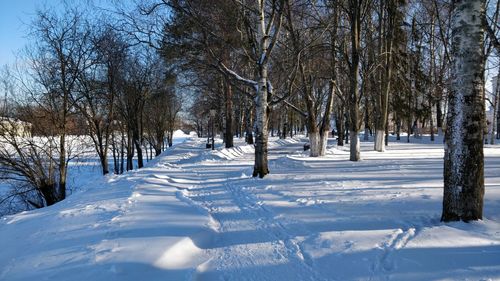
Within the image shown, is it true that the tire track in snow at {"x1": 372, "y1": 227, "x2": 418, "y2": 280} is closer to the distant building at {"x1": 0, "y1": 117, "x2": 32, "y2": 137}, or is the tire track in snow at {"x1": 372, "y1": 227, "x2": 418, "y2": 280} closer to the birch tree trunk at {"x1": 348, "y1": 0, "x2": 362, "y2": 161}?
the birch tree trunk at {"x1": 348, "y1": 0, "x2": 362, "y2": 161}

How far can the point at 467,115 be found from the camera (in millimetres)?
5070

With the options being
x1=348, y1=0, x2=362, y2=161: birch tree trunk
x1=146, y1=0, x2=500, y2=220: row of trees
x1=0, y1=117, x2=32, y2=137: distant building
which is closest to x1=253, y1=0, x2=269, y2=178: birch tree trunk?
x1=146, y1=0, x2=500, y2=220: row of trees

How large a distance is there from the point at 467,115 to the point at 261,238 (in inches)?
128

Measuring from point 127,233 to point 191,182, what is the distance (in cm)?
609

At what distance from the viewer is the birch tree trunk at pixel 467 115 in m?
5.07

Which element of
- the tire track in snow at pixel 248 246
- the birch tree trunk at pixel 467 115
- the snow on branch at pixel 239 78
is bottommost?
the tire track in snow at pixel 248 246

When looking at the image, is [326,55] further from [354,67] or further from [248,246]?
[248,246]

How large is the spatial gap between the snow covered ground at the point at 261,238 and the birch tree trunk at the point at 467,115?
0.37 meters

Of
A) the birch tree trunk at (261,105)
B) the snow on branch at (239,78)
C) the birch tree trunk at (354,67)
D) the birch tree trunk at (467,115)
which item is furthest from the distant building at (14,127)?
the birch tree trunk at (467,115)

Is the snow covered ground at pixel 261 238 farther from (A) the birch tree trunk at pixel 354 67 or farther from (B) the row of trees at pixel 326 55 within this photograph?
(A) the birch tree trunk at pixel 354 67

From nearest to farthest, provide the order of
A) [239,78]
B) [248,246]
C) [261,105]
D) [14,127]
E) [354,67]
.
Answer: [248,246], [261,105], [239,78], [354,67], [14,127]

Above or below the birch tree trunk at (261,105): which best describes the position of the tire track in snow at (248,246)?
below

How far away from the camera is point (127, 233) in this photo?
Answer: 5.46 metres

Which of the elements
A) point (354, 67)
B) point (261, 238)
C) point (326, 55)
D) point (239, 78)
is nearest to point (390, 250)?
point (261, 238)
